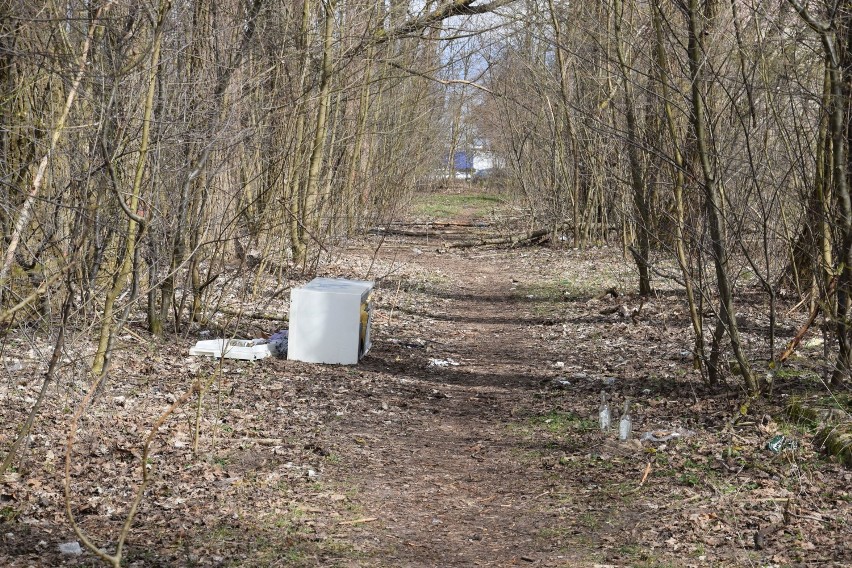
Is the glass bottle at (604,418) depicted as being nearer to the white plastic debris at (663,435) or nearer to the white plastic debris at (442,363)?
the white plastic debris at (663,435)

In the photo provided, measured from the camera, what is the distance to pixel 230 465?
18.6 feet

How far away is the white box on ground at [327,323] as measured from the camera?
344 inches

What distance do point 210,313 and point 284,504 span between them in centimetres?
563

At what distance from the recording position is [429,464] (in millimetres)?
6156

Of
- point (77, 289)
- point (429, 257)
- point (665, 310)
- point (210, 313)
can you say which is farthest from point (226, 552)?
point (429, 257)

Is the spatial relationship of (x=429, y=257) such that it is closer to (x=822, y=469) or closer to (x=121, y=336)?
(x=121, y=336)

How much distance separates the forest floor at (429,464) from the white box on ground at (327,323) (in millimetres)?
227

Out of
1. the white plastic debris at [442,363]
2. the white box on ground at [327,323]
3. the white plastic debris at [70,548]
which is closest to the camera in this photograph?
the white plastic debris at [70,548]

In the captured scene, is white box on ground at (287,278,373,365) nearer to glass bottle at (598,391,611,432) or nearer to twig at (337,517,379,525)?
glass bottle at (598,391,611,432)

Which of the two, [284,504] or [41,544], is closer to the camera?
[41,544]

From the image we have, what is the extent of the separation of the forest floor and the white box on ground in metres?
0.23

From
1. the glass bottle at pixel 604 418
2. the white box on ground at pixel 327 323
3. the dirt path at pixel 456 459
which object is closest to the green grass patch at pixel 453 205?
the dirt path at pixel 456 459

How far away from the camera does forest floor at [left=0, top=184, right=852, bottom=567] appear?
450 cm

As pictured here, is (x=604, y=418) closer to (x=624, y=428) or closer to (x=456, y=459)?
(x=624, y=428)
